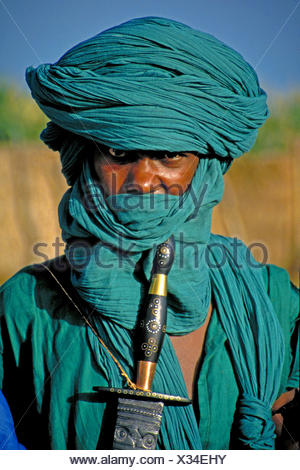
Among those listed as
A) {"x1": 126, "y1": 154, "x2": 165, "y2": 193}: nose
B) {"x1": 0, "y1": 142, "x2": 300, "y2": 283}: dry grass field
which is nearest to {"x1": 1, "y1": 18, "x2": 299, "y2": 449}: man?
{"x1": 126, "y1": 154, "x2": 165, "y2": 193}: nose

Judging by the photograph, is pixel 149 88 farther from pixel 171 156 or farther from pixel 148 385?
pixel 148 385

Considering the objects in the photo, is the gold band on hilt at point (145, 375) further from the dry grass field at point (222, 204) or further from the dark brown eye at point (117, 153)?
the dry grass field at point (222, 204)

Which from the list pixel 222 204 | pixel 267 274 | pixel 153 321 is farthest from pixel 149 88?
pixel 222 204

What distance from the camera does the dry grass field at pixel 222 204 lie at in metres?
2.25

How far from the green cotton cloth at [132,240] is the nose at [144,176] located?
0.02m

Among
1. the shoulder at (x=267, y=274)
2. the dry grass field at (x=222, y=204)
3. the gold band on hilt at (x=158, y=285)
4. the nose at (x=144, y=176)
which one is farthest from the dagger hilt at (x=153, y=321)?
the dry grass field at (x=222, y=204)

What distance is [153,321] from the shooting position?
1.37 meters

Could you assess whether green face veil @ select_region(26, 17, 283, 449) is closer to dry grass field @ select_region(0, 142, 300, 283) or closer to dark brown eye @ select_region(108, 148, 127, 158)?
dark brown eye @ select_region(108, 148, 127, 158)

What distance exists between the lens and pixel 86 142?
1413 mm

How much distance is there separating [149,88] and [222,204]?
3.93 feet

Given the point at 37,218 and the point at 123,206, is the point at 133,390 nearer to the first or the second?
the point at 123,206

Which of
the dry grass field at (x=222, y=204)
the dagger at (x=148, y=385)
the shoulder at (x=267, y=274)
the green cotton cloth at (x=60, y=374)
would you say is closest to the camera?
the dagger at (x=148, y=385)

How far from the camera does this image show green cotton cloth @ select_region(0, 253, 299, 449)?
142cm
